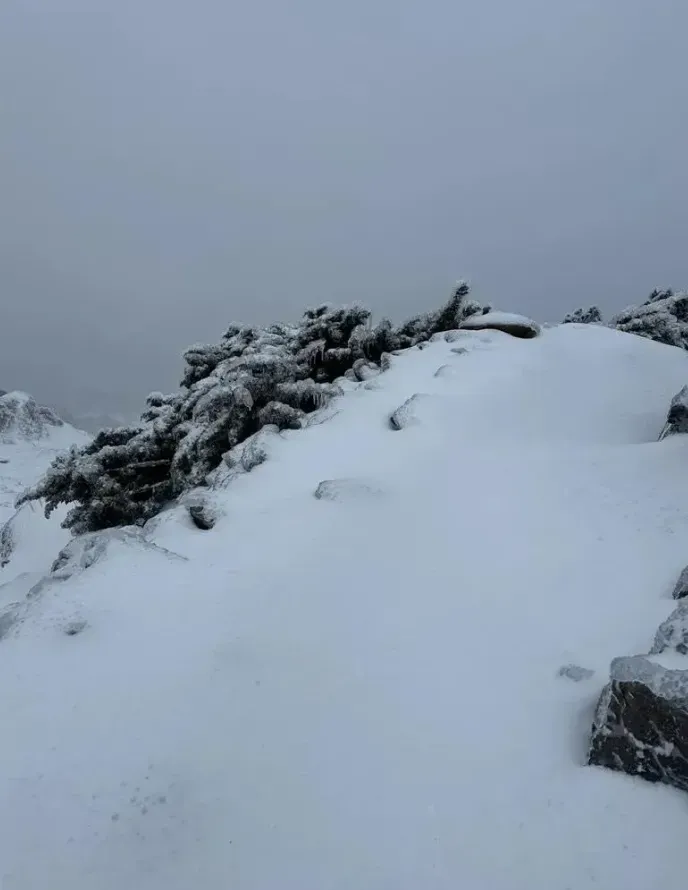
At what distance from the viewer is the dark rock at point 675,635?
441 cm

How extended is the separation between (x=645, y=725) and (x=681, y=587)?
7.90ft

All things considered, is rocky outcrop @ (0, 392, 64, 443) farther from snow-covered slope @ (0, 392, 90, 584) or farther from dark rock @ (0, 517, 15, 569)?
dark rock @ (0, 517, 15, 569)

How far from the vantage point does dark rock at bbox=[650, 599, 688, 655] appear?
4.41 meters

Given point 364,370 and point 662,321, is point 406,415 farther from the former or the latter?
point 662,321

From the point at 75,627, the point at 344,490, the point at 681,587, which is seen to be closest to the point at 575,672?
the point at 681,587

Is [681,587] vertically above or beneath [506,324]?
beneath

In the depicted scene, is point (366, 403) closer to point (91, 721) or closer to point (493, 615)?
point (493, 615)

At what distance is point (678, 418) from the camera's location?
9.89 meters

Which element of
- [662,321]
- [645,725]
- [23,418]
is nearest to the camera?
[645,725]

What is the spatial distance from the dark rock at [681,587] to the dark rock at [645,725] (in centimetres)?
196

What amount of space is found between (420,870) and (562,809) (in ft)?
3.90

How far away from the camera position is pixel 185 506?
8.36 meters

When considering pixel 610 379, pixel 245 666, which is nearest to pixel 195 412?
pixel 245 666

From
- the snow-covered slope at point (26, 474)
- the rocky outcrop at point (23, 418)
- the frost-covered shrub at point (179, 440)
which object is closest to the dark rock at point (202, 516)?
the frost-covered shrub at point (179, 440)
